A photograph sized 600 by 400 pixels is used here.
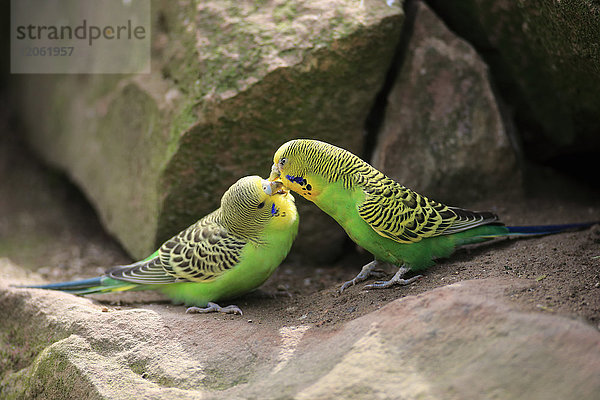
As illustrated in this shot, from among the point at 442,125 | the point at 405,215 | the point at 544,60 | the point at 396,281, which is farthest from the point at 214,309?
the point at 544,60

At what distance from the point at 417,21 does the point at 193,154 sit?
282 centimetres

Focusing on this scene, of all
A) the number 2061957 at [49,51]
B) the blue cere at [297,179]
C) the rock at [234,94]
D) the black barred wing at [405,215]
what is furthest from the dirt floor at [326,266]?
the number 2061957 at [49,51]

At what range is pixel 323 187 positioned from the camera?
4254mm

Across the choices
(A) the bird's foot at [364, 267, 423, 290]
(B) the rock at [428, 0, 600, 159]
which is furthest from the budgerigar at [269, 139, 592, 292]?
(B) the rock at [428, 0, 600, 159]

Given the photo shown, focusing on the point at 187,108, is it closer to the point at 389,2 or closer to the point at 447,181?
the point at 389,2

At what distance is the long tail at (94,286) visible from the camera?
16.0ft

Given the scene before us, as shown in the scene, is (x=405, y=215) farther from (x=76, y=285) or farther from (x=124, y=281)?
(x=76, y=285)

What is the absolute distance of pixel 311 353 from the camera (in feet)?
11.0

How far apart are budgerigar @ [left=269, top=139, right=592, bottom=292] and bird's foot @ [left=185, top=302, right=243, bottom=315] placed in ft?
3.76

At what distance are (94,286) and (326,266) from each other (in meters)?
2.54

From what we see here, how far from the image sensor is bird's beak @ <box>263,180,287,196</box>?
4.35 metres

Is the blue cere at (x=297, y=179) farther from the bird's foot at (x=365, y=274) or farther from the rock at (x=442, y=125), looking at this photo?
the rock at (x=442, y=125)

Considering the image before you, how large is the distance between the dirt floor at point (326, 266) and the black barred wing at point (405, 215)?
0.32 meters

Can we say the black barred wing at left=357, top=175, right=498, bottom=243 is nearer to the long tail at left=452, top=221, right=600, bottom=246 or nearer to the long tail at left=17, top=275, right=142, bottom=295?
the long tail at left=452, top=221, right=600, bottom=246
